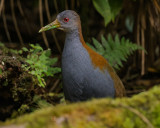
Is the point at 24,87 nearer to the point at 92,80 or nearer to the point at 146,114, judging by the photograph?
the point at 92,80

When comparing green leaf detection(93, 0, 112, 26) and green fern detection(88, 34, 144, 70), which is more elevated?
green leaf detection(93, 0, 112, 26)

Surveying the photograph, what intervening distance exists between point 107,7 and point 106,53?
772 mm

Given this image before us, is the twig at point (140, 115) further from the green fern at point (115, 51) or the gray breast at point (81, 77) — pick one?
the green fern at point (115, 51)

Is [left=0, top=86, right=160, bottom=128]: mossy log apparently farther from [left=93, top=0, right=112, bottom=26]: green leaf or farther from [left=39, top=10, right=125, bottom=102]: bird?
[left=93, top=0, right=112, bottom=26]: green leaf

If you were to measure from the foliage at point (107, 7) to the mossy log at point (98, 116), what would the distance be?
9.16ft

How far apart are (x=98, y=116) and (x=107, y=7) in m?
3.08

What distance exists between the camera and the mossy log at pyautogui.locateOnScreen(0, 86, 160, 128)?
1.96 metres

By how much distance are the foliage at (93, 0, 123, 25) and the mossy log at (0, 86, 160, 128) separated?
2791 millimetres

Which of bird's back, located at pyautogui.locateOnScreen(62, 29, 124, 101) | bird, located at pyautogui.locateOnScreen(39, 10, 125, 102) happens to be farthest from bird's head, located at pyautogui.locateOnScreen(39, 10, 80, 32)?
bird's back, located at pyautogui.locateOnScreen(62, 29, 124, 101)

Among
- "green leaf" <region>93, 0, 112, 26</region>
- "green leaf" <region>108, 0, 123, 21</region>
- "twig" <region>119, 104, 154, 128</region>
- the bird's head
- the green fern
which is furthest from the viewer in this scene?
"green leaf" <region>108, 0, 123, 21</region>

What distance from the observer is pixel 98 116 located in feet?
6.68

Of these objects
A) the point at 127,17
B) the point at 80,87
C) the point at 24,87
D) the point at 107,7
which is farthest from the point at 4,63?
the point at 127,17

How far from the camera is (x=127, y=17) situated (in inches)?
271

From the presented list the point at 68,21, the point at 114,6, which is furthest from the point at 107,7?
the point at 68,21
